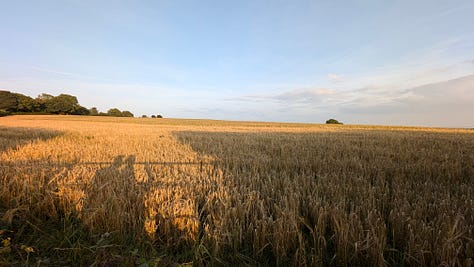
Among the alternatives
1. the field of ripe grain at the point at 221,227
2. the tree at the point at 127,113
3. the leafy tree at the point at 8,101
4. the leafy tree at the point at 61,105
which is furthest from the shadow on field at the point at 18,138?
the tree at the point at 127,113

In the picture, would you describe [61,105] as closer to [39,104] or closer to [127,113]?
[39,104]

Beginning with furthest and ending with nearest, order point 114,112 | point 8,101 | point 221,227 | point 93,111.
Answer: point 114,112 → point 93,111 → point 8,101 → point 221,227

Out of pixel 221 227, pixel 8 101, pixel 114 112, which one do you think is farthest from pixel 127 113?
pixel 221 227

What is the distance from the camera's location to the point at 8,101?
208 ft

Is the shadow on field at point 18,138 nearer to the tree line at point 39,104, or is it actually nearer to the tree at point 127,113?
the tree line at point 39,104

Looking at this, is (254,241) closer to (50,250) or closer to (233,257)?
(233,257)

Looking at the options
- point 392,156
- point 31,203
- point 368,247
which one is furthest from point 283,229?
point 392,156

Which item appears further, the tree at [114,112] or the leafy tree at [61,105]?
the tree at [114,112]

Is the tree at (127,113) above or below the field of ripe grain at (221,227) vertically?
above

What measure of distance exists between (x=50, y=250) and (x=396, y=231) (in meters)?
3.17

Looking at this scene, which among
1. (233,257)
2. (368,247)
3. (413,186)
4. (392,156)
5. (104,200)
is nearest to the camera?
(368,247)

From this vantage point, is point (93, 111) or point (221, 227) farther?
point (93, 111)

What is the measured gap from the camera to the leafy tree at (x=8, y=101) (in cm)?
6167

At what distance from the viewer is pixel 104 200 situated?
2662mm
